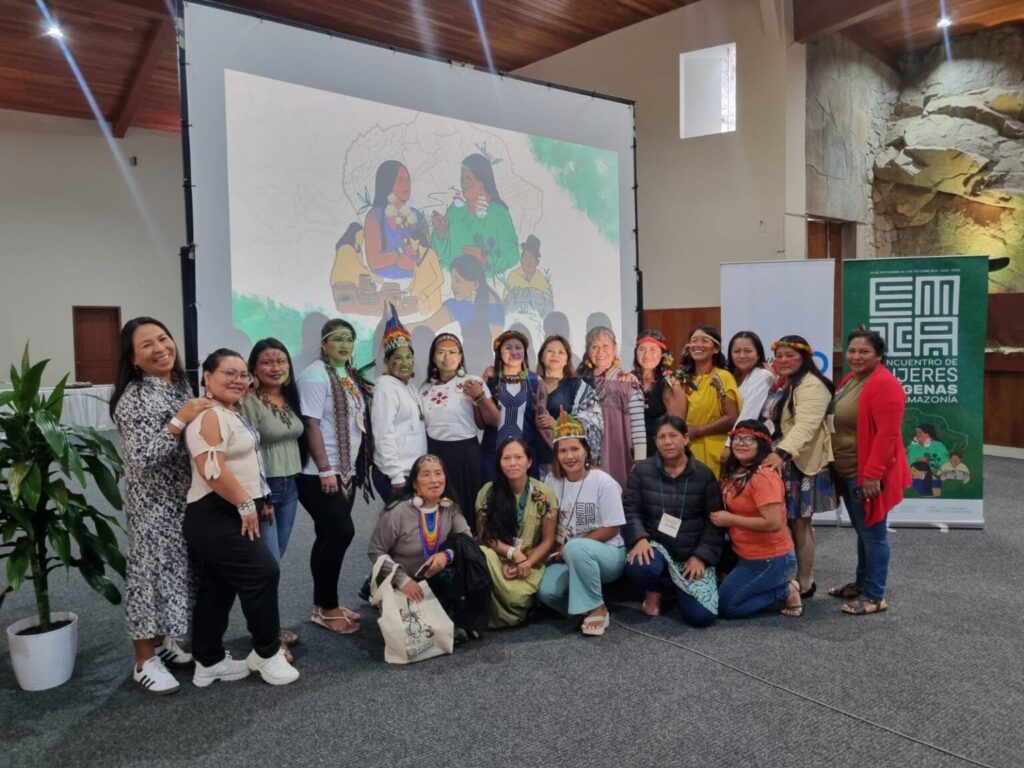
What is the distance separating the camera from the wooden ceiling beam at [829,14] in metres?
6.60

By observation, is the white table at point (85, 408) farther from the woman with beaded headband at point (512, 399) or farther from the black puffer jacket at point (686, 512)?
the black puffer jacket at point (686, 512)

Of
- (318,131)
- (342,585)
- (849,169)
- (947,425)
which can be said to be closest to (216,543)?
(342,585)

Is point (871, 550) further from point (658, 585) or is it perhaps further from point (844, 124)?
point (844, 124)

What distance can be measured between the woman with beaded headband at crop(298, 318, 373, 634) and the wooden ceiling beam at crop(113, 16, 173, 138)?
569cm

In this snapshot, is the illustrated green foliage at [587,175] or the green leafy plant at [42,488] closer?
the green leafy plant at [42,488]

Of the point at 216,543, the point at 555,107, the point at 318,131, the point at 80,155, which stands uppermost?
the point at 80,155

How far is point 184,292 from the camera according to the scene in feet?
9.39

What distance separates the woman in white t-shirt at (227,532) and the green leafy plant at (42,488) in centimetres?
38

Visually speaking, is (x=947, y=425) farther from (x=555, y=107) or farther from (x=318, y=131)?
(x=318, y=131)

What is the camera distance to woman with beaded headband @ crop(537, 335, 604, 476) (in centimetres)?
329

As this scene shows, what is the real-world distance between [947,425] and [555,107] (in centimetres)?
317

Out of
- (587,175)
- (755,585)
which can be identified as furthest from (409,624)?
(587,175)

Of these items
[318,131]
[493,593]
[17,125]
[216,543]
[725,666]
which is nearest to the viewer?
[216,543]

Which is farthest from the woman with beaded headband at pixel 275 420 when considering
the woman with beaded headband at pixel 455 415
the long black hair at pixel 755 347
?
the long black hair at pixel 755 347
